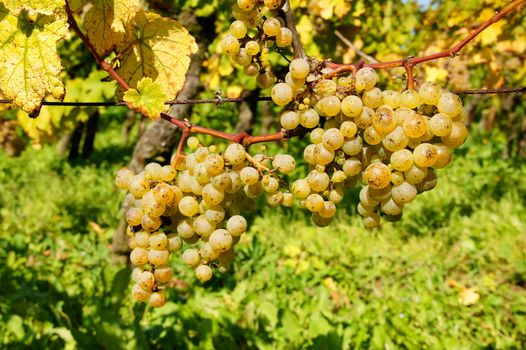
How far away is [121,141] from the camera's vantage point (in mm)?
10438

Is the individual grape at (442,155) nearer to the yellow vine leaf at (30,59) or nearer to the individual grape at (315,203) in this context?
the individual grape at (315,203)

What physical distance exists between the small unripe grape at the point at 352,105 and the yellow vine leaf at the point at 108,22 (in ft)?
1.72

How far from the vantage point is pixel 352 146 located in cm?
89

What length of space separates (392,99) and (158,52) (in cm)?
58

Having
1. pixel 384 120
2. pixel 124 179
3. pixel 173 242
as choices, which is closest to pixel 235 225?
pixel 173 242

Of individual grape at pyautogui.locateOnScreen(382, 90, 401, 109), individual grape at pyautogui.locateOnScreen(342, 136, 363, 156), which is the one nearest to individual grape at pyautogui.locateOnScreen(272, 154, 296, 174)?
individual grape at pyautogui.locateOnScreen(342, 136, 363, 156)

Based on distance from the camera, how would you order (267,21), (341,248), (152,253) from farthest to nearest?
(341,248) → (152,253) → (267,21)

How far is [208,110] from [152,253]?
4.65m

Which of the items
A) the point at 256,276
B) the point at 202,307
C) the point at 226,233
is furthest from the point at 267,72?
the point at 256,276

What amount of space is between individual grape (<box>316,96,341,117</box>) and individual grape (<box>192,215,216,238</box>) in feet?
1.06

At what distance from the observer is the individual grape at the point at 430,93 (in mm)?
828

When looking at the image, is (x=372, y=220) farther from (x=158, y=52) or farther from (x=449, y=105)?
(x=158, y=52)

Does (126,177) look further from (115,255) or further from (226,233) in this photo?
(115,255)

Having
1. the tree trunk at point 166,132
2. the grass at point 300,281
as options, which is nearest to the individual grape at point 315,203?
the grass at point 300,281
